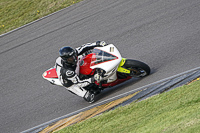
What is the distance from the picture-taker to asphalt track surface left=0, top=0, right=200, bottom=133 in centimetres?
857

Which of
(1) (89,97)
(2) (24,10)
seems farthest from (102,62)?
(2) (24,10)

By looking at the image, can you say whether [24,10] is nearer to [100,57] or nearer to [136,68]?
[100,57]

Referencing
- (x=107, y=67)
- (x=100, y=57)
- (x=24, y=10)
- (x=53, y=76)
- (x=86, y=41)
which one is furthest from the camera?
(x=24, y=10)

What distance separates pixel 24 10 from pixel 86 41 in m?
6.22

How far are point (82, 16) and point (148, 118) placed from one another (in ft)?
26.0

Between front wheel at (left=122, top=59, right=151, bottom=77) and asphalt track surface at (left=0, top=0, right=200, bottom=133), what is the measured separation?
0.21 m

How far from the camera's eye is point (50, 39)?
492 inches

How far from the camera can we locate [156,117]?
18.7ft

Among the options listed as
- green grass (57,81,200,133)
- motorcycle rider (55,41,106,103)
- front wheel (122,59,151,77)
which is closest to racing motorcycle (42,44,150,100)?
front wheel (122,59,151,77)

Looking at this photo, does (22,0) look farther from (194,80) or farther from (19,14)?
(194,80)

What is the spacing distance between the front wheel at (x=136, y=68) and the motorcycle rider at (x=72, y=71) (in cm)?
90

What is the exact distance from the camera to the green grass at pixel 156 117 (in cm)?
502

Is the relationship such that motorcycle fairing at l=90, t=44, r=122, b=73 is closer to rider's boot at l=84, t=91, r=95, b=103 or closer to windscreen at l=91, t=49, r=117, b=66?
windscreen at l=91, t=49, r=117, b=66

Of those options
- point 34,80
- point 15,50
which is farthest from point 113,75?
point 15,50
